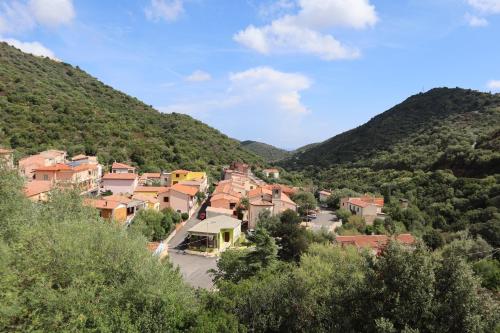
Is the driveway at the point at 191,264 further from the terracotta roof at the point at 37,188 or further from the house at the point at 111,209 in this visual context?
the terracotta roof at the point at 37,188

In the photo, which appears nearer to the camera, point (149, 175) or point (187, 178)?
point (149, 175)

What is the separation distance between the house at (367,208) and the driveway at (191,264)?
68.3 ft

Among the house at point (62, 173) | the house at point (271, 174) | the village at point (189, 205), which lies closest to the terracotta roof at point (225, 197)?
Result: the village at point (189, 205)

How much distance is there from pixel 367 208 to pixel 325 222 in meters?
5.24

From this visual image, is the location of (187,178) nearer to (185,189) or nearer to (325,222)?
(185,189)

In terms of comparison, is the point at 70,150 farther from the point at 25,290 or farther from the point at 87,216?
the point at 25,290

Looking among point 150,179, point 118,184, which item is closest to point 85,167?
point 118,184

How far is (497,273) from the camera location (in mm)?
22547

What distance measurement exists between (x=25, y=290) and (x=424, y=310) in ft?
33.2

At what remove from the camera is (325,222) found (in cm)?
4312

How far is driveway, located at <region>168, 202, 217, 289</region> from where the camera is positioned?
80.1 ft

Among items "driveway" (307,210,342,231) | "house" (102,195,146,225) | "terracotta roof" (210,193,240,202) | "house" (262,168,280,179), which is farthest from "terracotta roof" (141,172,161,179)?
"house" (262,168,280,179)

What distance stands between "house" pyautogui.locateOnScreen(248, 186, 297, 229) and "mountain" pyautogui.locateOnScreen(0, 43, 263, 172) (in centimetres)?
2006

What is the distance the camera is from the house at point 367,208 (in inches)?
1715
